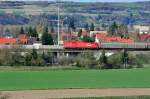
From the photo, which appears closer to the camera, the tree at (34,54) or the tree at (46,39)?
the tree at (34,54)

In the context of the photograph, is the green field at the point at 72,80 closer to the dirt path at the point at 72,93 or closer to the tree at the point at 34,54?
the dirt path at the point at 72,93

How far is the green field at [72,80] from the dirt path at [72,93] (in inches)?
96.8

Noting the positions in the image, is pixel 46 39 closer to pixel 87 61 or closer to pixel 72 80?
pixel 87 61

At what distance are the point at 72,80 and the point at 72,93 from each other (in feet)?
28.7

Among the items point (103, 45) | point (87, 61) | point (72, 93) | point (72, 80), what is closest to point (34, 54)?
point (87, 61)

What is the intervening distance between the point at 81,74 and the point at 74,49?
22389 millimetres

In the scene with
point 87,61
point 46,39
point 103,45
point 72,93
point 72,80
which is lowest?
point 103,45

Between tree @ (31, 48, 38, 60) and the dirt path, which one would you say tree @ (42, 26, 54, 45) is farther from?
the dirt path

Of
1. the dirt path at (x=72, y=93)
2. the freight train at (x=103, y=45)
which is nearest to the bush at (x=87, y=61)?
the freight train at (x=103, y=45)

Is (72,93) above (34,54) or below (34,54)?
above

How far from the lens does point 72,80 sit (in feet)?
134

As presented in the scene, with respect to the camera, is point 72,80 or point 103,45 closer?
point 72,80

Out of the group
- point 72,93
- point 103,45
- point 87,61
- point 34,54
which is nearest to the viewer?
point 72,93

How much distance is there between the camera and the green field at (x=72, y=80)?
121ft
